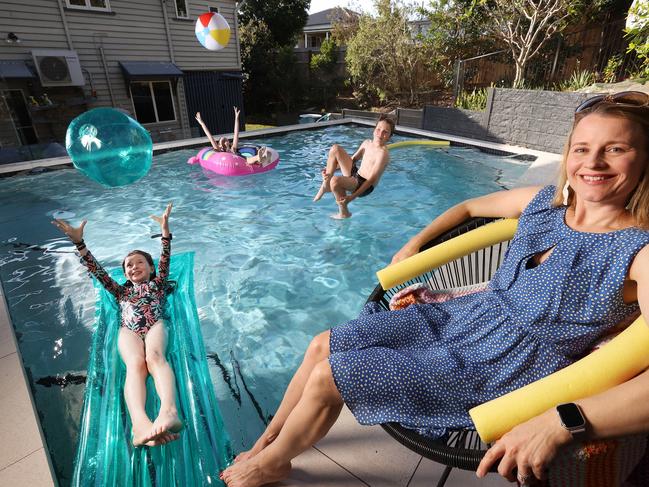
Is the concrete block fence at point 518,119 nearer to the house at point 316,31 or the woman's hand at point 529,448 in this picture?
the woman's hand at point 529,448

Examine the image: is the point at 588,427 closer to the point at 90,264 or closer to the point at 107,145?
the point at 90,264

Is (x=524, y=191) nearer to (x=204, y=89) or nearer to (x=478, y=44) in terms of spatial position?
(x=478, y=44)

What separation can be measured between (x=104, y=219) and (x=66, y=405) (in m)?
3.78

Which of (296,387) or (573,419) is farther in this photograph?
(296,387)

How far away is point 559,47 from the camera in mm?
9945

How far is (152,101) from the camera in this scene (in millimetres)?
11859

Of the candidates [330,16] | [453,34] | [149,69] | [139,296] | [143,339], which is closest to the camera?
[143,339]

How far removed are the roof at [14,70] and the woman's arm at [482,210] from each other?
10.7 metres

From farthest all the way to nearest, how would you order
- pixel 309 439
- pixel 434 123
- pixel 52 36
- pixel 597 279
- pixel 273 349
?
pixel 434 123 → pixel 52 36 → pixel 273 349 → pixel 309 439 → pixel 597 279

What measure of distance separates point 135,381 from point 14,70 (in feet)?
33.7

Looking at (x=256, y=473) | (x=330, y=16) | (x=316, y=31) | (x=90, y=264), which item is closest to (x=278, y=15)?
(x=330, y=16)

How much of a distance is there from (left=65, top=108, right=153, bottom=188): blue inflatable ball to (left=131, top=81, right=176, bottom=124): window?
28.0 feet

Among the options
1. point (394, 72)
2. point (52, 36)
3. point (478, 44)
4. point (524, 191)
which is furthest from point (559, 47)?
point (52, 36)

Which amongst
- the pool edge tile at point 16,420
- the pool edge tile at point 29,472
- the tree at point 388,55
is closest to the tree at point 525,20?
A: the tree at point 388,55
